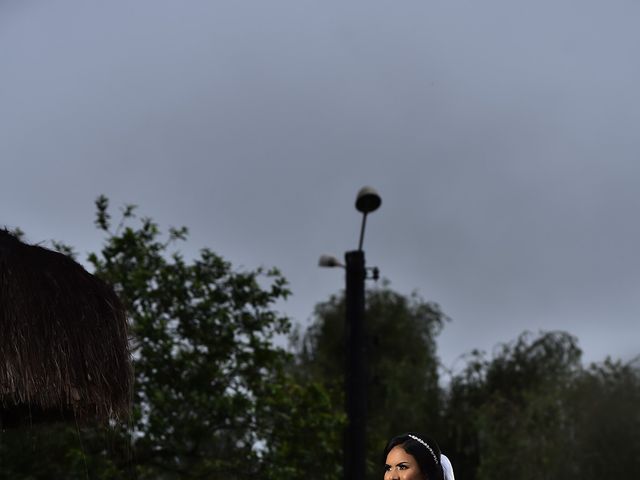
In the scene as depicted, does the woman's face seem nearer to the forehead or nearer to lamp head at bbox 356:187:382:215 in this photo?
the forehead

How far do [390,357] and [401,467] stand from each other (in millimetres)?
29157

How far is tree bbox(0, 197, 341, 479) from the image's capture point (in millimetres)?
17438

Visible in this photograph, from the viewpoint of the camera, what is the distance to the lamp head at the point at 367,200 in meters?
16.6

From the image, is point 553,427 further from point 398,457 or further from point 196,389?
point 398,457

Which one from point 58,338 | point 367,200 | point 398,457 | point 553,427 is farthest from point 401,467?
point 553,427

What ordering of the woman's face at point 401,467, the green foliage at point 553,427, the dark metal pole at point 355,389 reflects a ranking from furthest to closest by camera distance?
the green foliage at point 553,427 < the dark metal pole at point 355,389 < the woman's face at point 401,467

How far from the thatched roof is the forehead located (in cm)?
229

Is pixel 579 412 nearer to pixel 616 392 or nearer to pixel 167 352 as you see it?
pixel 616 392

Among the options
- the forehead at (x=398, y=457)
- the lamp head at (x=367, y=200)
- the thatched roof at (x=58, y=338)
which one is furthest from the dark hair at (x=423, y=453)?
the lamp head at (x=367, y=200)

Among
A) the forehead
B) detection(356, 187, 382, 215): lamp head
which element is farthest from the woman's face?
detection(356, 187, 382, 215): lamp head

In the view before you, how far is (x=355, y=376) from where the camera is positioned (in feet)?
49.4

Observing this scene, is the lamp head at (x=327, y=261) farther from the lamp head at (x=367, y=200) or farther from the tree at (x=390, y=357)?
the tree at (x=390, y=357)

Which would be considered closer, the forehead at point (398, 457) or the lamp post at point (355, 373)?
the forehead at point (398, 457)

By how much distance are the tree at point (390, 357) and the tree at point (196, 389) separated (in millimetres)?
10379
